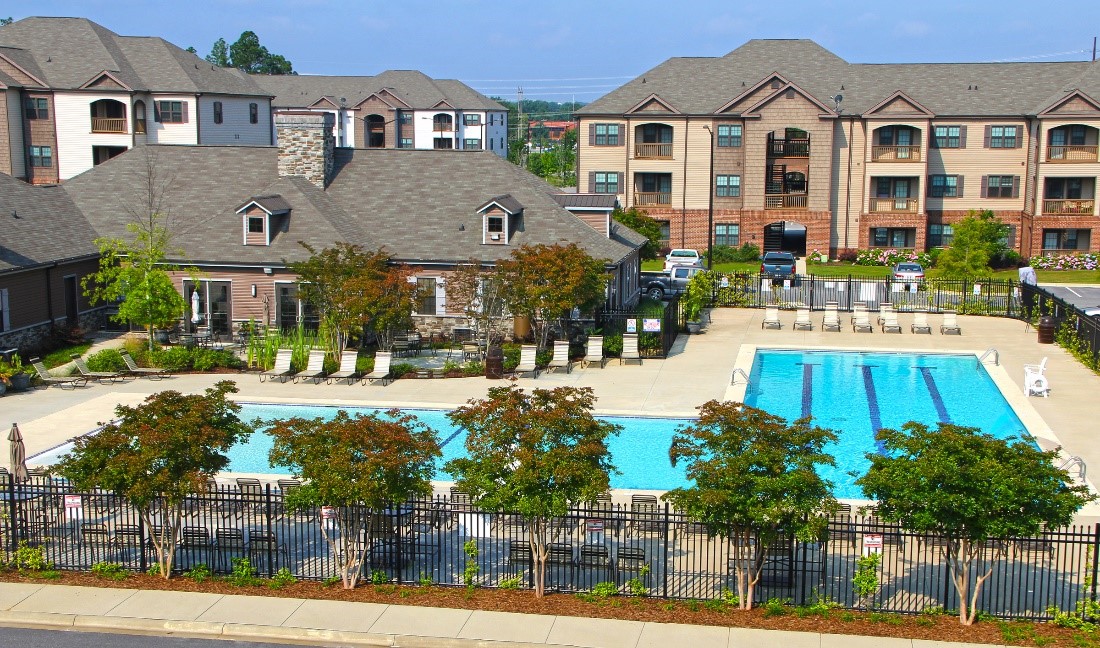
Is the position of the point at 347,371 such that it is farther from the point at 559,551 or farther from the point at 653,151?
the point at 653,151

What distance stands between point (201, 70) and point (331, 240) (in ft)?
125

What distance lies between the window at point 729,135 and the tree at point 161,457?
48831mm

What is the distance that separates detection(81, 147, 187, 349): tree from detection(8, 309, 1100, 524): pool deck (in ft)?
7.43

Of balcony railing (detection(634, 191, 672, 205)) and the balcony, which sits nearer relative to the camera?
the balcony

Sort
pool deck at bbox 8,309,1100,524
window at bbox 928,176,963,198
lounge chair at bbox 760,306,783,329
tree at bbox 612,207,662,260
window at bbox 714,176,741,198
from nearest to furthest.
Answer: pool deck at bbox 8,309,1100,524 < lounge chair at bbox 760,306,783,329 < tree at bbox 612,207,662,260 < window at bbox 928,176,963,198 < window at bbox 714,176,741,198

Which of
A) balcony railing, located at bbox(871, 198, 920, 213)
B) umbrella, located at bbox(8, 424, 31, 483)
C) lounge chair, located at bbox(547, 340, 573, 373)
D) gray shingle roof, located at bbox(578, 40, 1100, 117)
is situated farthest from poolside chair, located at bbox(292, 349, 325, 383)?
balcony railing, located at bbox(871, 198, 920, 213)

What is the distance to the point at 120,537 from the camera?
62.2ft

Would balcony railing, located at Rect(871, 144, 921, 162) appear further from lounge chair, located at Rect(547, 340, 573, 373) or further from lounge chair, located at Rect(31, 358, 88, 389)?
lounge chair, located at Rect(31, 358, 88, 389)

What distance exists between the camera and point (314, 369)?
33156 millimetres

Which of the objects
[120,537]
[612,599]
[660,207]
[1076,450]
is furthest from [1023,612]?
[660,207]

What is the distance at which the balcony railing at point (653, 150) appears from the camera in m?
64.5

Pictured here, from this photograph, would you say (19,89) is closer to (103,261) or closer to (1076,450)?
(103,261)

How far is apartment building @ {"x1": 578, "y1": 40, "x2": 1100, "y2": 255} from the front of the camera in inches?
2450

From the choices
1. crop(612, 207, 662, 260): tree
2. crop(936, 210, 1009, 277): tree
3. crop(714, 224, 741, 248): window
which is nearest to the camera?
crop(936, 210, 1009, 277): tree
